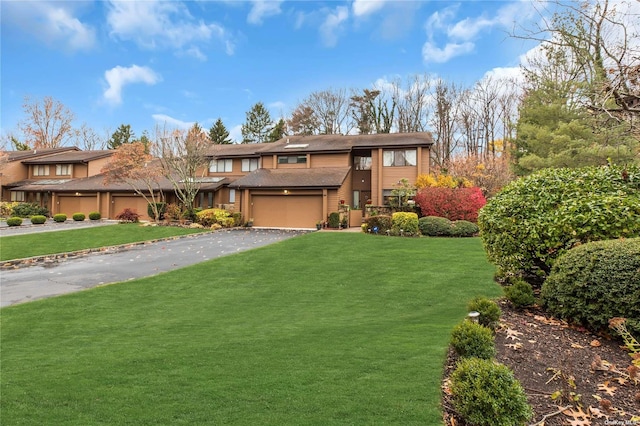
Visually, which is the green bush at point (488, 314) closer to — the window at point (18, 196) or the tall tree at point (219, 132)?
the window at point (18, 196)

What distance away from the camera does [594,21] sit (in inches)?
217

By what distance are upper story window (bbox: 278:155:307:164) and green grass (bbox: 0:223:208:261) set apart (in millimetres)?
9045

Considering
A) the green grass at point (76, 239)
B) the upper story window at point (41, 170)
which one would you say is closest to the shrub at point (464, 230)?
the green grass at point (76, 239)

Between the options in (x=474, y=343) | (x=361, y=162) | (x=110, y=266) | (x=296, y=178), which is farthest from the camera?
(x=361, y=162)

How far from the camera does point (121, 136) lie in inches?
2210

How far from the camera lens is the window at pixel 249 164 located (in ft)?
99.9

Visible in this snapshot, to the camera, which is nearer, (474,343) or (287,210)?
(474,343)

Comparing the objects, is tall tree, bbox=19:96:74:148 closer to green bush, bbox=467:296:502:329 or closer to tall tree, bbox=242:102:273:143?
→ tall tree, bbox=242:102:273:143

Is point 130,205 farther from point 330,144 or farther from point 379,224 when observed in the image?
point 379,224

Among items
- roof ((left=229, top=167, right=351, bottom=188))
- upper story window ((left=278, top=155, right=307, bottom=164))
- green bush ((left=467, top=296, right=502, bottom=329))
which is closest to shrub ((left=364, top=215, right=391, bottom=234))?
roof ((left=229, top=167, right=351, bottom=188))

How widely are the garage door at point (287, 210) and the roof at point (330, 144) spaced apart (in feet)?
14.7

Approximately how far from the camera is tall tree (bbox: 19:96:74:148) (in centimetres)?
4534

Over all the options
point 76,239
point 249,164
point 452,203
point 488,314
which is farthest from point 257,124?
point 488,314

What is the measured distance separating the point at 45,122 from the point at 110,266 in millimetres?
46236
